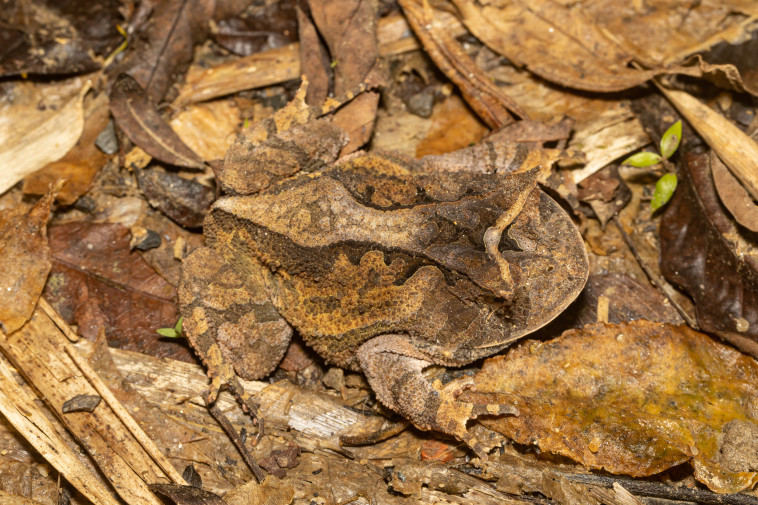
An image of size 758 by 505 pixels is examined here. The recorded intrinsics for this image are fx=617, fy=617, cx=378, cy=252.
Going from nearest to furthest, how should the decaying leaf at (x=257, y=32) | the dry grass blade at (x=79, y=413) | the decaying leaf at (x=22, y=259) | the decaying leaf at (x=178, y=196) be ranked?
the dry grass blade at (x=79, y=413)
the decaying leaf at (x=22, y=259)
the decaying leaf at (x=178, y=196)
the decaying leaf at (x=257, y=32)

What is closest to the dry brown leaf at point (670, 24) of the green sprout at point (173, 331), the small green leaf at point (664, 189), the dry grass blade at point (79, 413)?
the small green leaf at point (664, 189)

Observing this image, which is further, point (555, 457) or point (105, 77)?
point (105, 77)

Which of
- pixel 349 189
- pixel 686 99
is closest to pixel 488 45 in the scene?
pixel 686 99

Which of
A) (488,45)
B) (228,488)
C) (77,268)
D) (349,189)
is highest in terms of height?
(488,45)

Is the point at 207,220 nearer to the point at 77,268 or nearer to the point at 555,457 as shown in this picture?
the point at 77,268

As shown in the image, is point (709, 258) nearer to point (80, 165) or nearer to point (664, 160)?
point (664, 160)

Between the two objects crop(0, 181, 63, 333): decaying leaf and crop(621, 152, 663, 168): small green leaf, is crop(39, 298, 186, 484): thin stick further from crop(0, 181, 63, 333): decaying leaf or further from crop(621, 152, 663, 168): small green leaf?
crop(621, 152, 663, 168): small green leaf

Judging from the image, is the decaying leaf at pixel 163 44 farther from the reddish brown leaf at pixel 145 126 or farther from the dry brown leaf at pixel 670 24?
the dry brown leaf at pixel 670 24

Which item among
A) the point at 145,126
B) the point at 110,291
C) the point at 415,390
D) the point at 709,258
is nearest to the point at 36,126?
the point at 145,126
